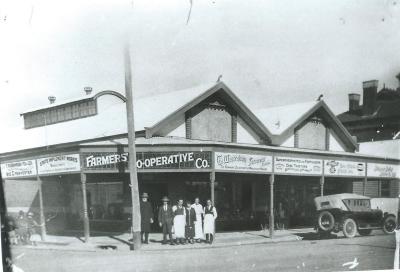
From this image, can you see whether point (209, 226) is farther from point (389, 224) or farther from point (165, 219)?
point (389, 224)

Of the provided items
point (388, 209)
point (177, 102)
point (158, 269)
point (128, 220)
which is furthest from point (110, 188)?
point (388, 209)

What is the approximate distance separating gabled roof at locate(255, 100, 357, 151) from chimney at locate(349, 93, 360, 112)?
15414 mm

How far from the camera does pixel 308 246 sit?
47.6ft

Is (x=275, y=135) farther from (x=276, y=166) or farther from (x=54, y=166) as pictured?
(x=54, y=166)

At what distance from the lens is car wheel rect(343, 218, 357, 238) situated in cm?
1680

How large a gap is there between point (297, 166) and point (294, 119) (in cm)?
425

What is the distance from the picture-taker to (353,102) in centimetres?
3925

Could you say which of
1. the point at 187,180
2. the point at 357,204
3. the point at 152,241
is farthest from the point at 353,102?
the point at 152,241

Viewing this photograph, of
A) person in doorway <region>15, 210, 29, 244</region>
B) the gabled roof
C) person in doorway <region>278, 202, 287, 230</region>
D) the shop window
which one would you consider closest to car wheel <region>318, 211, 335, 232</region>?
person in doorway <region>278, 202, 287, 230</region>

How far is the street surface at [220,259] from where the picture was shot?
416 inches

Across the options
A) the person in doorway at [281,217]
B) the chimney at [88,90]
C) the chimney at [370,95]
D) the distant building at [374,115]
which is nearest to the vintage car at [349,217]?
the person in doorway at [281,217]

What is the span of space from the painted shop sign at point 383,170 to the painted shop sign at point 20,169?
48.6ft

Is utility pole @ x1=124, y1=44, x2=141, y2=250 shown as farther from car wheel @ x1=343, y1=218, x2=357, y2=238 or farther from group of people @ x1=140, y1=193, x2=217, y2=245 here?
car wheel @ x1=343, y1=218, x2=357, y2=238

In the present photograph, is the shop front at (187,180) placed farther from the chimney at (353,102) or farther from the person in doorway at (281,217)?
the chimney at (353,102)
